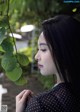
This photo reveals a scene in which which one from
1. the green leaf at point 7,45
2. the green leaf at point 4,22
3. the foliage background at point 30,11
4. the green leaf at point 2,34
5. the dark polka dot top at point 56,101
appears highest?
the foliage background at point 30,11

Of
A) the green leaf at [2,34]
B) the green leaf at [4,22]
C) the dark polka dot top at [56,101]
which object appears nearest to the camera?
the dark polka dot top at [56,101]

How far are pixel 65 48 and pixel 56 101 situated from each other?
0.18m

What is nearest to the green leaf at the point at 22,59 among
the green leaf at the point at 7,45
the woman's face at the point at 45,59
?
the green leaf at the point at 7,45

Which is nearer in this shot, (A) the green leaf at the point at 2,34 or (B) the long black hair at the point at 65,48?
(B) the long black hair at the point at 65,48

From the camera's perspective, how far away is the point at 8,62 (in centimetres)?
134

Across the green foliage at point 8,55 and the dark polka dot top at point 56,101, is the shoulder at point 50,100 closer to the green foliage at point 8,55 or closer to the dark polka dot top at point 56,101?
the dark polka dot top at point 56,101

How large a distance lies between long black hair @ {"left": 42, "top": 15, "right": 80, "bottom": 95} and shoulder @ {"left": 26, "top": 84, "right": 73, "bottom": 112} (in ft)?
0.14

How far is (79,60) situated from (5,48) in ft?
1.02

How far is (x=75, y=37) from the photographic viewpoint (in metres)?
1.21

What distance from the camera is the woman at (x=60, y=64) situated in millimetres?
1161

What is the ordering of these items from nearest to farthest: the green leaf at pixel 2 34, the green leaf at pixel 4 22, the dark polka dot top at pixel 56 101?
the dark polka dot top at pixel 56 101 < the green leaf at pixel 2 34 < the green leaf at pixel 4 22

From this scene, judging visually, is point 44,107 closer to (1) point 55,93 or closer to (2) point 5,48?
(1) point 55,93

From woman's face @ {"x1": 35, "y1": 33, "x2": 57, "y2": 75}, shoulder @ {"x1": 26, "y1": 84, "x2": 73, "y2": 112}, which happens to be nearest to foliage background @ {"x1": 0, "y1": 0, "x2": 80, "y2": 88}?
woman's face @ {"x1": 35, "y1": 33, "x2": 57, "y2": 75}

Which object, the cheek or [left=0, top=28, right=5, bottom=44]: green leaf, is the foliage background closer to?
[left=0, top=28, right=5, bottom=44]: green leaf
